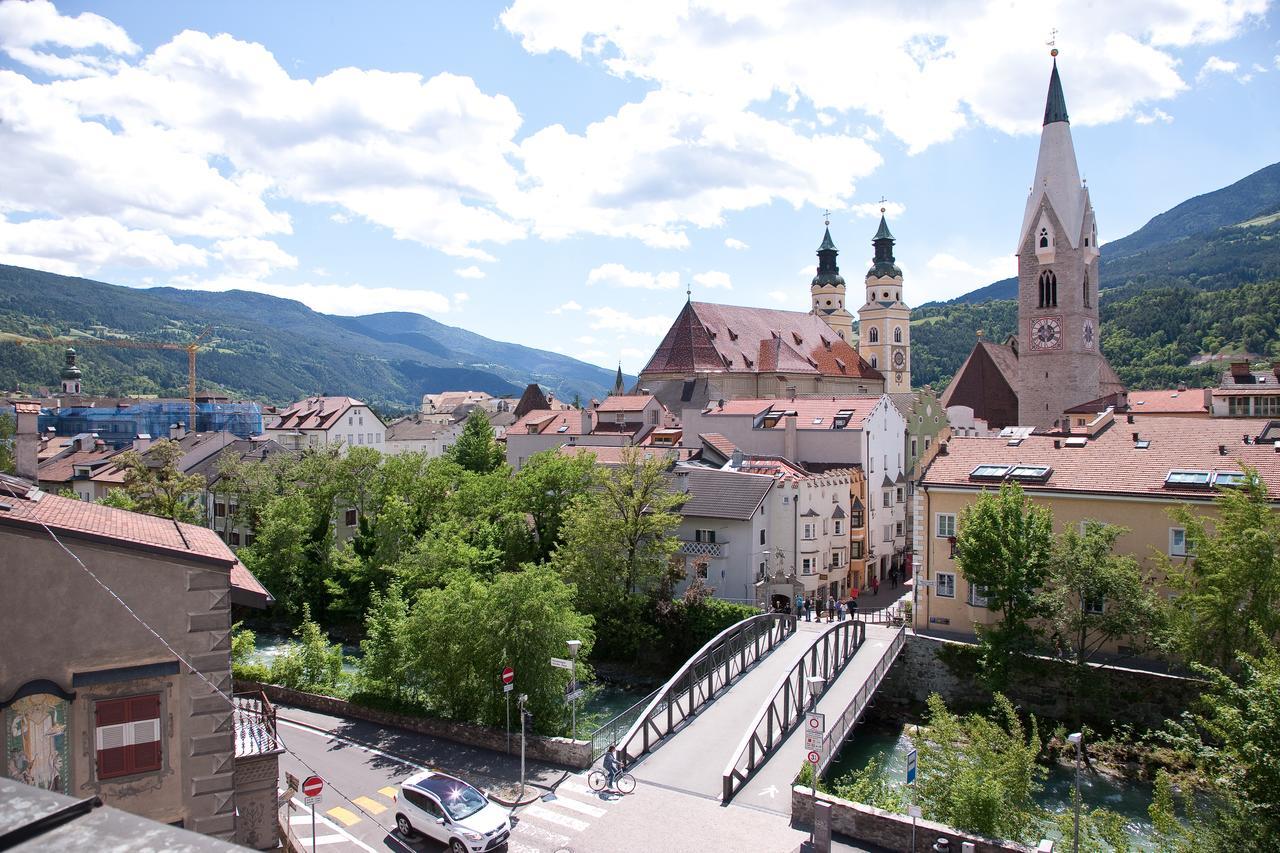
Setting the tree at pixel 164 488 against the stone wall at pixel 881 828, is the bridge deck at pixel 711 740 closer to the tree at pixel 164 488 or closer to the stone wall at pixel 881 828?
the stone wall at pixel 881 828

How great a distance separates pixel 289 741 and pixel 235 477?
3648 cm

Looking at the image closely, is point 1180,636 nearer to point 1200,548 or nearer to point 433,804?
point 1200,548

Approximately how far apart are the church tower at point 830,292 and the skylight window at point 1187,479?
71.7m

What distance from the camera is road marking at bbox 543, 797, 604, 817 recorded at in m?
20.9

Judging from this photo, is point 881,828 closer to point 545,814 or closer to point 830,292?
point 545,814

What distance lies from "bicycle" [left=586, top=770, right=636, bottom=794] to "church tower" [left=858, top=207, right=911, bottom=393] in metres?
81.6

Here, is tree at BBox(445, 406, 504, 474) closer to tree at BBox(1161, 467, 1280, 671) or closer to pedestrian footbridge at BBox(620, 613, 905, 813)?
pedestrian footbridge at BBox(620, 613, 905, 813)

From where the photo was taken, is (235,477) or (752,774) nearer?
(752,774)

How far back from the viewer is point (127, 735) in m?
12.3

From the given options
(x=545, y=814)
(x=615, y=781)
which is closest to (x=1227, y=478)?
(x=615, y=781)

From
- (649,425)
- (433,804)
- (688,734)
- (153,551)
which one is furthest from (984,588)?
(649,425)

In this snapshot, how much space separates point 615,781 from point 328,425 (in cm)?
7404

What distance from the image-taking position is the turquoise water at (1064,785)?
25344 mm

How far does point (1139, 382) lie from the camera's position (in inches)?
5468
